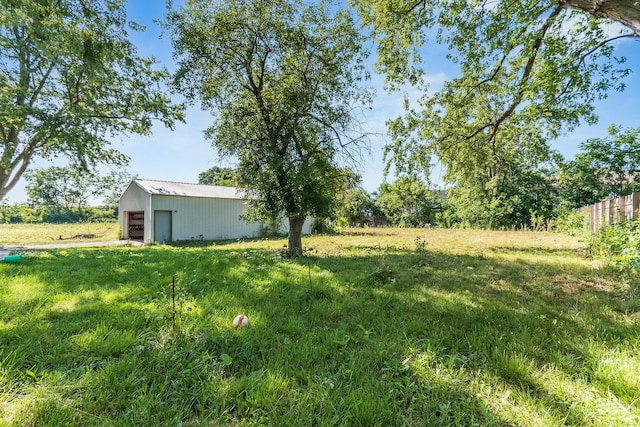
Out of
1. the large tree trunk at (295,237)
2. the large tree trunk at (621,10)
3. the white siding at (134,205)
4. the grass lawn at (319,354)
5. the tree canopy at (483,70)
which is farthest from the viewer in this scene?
the white siding at (134,205)

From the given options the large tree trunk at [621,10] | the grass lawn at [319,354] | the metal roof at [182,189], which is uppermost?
the large tree trunk at [621,10]

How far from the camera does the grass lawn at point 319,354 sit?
1.52 meters

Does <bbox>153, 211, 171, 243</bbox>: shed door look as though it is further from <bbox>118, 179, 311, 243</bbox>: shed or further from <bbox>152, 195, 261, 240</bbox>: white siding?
<bbox>152, 195, 261, 240</bbox>: white siding

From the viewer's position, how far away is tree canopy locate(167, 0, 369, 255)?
6527 millimetres

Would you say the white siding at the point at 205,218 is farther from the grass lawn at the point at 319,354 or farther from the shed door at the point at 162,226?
the grass lawn at the point at 319,354

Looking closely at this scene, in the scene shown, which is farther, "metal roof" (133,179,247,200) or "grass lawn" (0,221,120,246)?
"grass lawn" (0,221,120,246)

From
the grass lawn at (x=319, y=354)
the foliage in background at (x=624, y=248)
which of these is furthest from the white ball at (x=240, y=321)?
the foliage in background at (x=624, y=248)

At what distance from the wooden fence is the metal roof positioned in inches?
485

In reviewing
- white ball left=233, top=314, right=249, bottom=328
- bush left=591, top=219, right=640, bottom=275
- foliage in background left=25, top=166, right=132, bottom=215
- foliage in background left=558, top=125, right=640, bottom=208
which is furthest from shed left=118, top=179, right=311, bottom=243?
foliage in background left=25, top=166, right=132, bottom=215

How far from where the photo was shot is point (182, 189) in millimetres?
14523

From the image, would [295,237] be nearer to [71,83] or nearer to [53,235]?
[71,83]

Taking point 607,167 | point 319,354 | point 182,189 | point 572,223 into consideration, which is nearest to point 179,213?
point 182,189

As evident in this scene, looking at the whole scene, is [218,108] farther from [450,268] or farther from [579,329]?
[579,329]

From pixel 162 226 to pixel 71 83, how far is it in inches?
257
